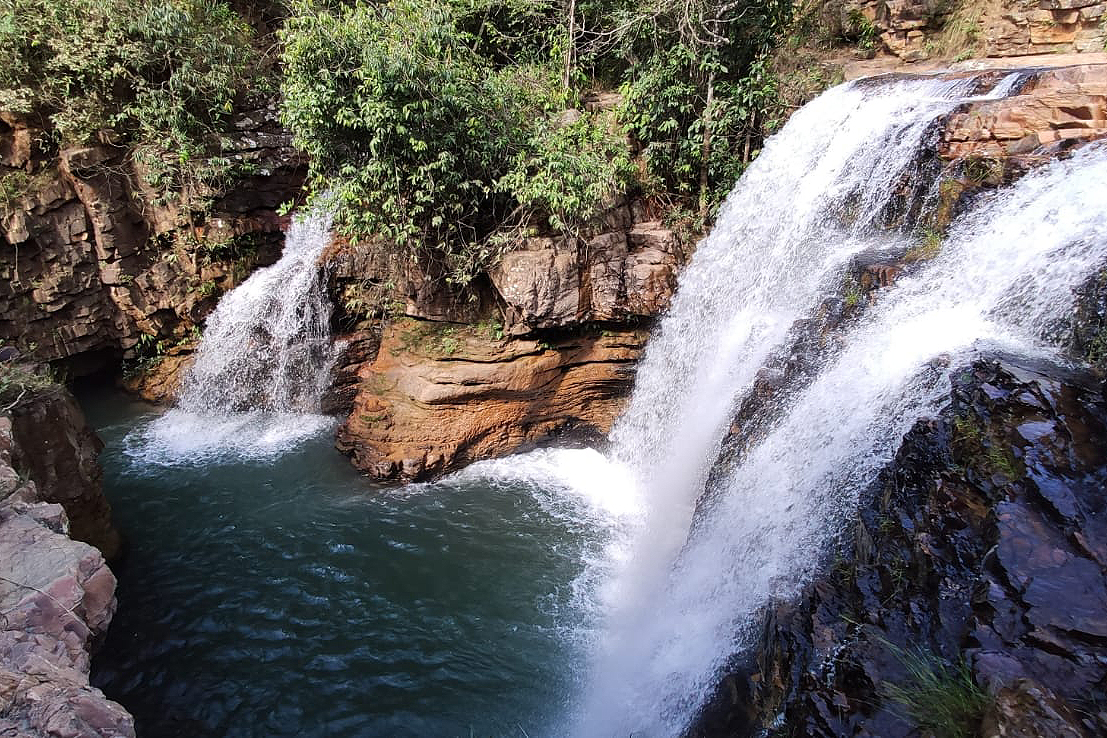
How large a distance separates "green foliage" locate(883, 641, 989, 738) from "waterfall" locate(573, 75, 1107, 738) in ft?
3.99

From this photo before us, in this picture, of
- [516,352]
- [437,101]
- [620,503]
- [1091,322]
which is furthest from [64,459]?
[1091,322]

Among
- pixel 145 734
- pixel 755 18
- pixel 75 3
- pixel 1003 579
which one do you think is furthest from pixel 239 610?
pixel 755 18

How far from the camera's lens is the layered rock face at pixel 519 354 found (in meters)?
8.49

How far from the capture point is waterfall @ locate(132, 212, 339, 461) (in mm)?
9695

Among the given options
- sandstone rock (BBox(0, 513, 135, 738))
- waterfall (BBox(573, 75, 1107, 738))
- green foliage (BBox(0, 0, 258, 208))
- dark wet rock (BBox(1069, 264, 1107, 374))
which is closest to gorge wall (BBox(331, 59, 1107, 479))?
waterfall (BBox(573, 75, 1107, 738))

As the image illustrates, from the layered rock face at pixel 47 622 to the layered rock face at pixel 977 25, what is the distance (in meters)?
12.9

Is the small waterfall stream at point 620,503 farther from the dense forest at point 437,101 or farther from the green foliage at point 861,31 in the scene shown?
the green foliage at point 861,31

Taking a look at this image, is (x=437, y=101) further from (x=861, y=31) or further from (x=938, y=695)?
(x=861, y=31)

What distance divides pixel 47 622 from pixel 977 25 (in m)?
13.7

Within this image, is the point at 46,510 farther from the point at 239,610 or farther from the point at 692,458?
the point at 692,458

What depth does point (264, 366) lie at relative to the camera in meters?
9.94

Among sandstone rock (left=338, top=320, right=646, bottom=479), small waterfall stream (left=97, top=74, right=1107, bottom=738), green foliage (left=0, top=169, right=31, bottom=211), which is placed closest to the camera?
small waterfall stream (left=97, top=74, right=1107, bottom=738)

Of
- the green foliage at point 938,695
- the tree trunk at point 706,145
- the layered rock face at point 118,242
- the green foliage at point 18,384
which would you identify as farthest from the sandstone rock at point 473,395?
the green foliage at point 938,695

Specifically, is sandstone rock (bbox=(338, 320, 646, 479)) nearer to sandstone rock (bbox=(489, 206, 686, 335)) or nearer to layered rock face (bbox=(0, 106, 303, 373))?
sandstone rock (bbox=(489, 206, 686, 335))
